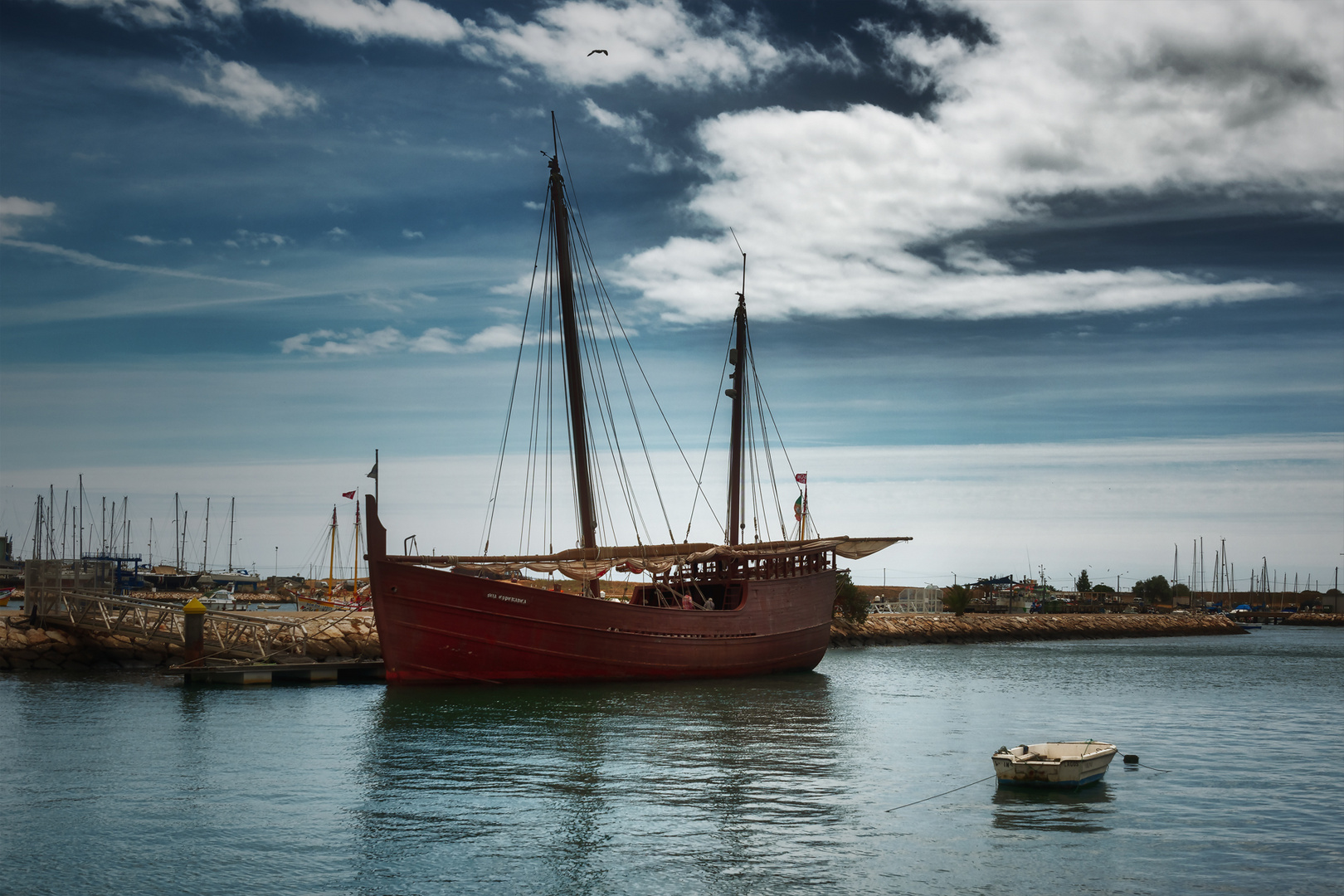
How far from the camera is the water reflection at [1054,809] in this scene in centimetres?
1784

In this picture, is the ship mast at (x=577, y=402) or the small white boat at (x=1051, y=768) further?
the ship mast at (x=577, y=402)

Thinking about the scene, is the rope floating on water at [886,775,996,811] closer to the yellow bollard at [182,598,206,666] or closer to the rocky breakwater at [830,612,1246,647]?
the yellow bollard at [182,598,206,666]

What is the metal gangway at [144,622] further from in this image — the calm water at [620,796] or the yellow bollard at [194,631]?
the calm water at [620,796]

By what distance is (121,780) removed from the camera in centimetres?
2022

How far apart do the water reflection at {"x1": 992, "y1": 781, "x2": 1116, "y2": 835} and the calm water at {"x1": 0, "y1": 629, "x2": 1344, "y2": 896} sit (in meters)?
0.08

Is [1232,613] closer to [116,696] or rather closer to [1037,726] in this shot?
[1037,726]

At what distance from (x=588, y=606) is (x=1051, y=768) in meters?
18.2

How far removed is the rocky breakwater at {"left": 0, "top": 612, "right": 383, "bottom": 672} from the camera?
1544 inches

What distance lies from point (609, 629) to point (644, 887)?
2178cm

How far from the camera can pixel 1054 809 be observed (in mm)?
19172

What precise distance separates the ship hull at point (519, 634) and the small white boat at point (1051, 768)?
17.1 meters

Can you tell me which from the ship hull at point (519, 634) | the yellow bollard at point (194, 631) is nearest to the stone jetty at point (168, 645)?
the yellow bollard at point (194, 631)

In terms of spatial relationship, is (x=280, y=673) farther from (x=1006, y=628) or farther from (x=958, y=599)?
(x=958, y=599)

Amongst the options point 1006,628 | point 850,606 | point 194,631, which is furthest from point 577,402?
point 1006,628
